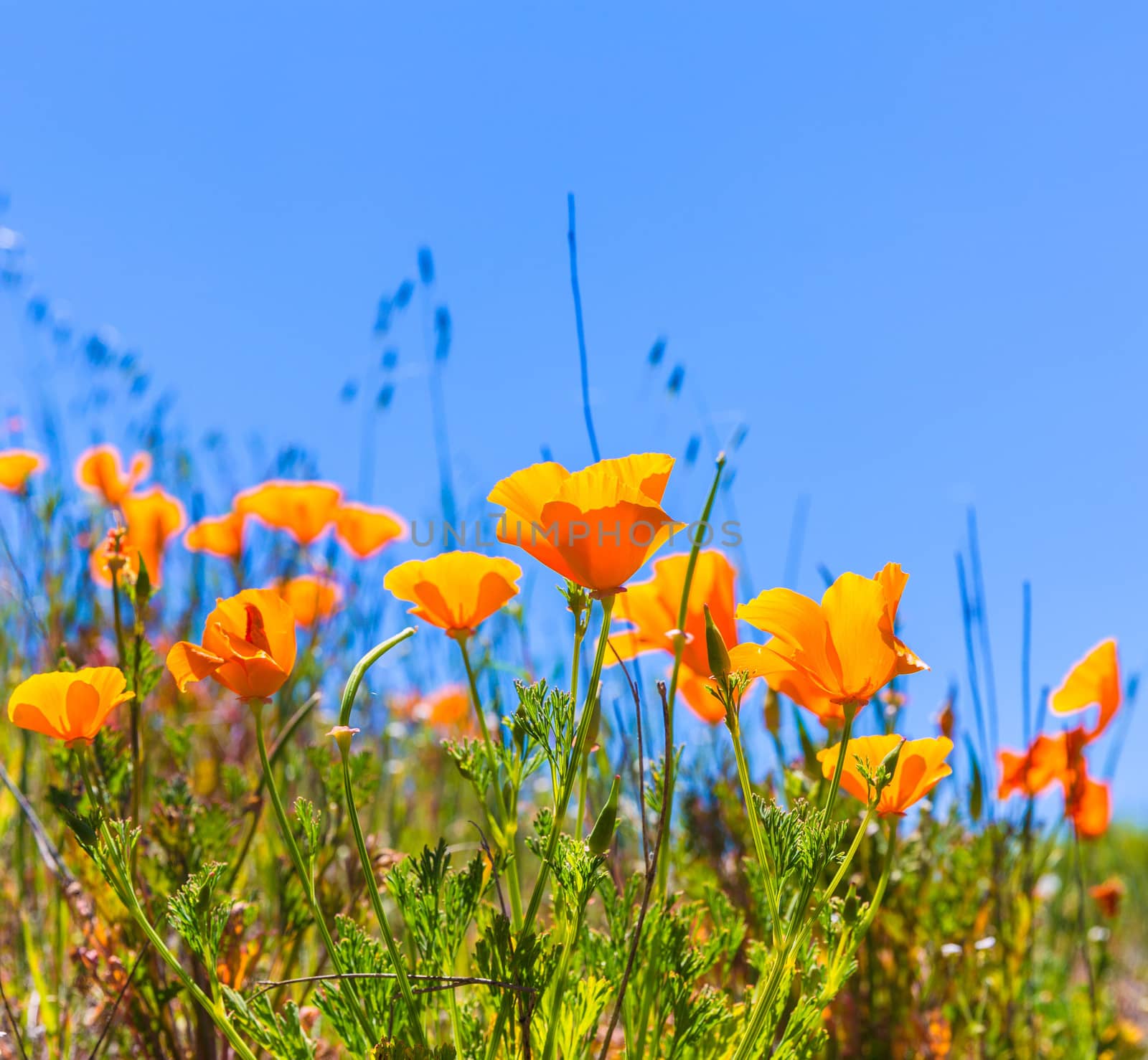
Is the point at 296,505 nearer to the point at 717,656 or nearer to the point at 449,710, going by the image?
the point at 449,710

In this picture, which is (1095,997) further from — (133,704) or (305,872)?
(133,704)

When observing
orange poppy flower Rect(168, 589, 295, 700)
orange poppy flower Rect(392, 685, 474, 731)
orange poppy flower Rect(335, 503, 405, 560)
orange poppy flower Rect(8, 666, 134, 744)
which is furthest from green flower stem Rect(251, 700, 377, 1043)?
orange poppy flower Rect(392, 685, 474, 731)

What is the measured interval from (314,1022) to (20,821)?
756 mm

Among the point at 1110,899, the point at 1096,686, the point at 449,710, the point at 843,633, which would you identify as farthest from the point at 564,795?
A: the point at 449,710

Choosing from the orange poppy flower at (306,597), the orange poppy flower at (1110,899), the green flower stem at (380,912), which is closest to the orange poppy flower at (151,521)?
the orange poppy flower at (306,597)

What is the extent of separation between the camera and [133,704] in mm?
1143

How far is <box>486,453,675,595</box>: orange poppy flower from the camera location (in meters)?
0.80

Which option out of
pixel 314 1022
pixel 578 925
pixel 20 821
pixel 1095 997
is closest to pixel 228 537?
pixel 20 821

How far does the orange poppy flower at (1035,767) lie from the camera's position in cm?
155

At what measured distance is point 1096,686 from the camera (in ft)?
4.48

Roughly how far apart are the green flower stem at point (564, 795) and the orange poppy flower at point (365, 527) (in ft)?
3.34

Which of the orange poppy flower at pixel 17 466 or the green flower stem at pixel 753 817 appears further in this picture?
the orange poppy flower at pixel 17 466

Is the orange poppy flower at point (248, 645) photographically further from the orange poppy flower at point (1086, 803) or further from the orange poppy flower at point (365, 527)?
the orange poppy flower at point (1086, 803)

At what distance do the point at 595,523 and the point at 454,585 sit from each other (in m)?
0.21
